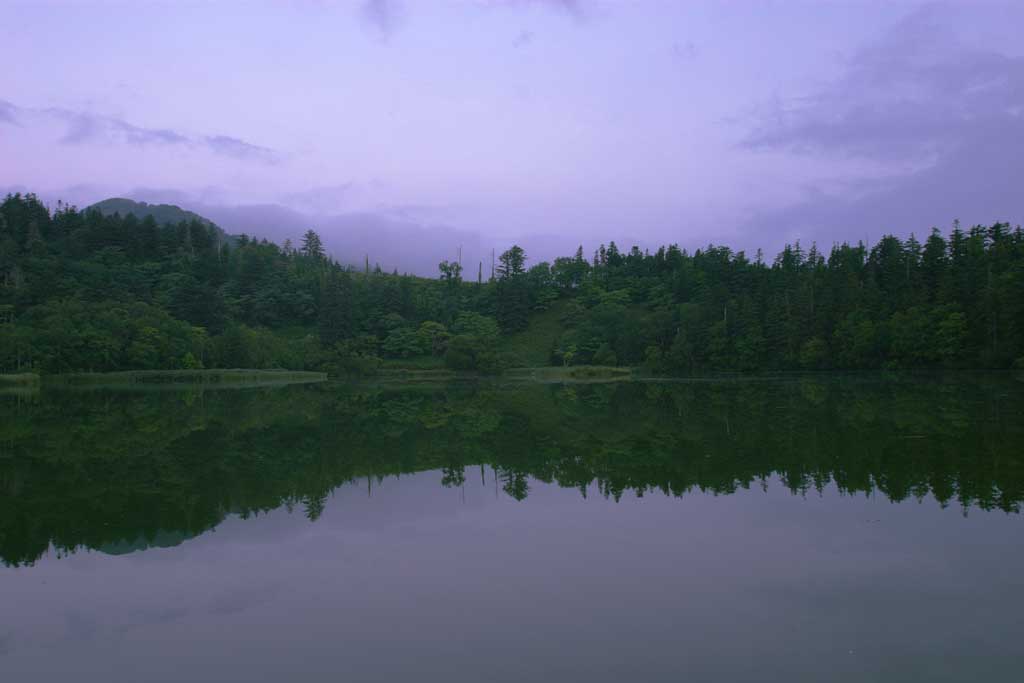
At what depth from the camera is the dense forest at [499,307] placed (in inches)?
2231

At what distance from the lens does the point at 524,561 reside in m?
7.74

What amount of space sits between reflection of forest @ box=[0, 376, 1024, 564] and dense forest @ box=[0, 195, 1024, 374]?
111 ft

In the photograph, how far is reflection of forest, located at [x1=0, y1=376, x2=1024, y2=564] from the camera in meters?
10.3

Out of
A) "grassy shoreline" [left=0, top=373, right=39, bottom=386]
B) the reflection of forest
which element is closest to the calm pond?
the reflection of forest

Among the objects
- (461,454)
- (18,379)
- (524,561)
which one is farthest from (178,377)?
(524,561)

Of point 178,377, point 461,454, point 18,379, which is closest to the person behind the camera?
point 461,454

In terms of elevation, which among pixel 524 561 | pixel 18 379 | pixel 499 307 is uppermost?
pixel 499 307

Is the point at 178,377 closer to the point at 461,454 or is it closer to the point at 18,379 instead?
the point at 18,379

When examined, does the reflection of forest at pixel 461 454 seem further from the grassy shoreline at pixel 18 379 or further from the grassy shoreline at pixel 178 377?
the grassy shoreline at pixel 178 377

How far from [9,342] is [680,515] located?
63.0 metres

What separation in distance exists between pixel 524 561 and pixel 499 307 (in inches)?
3416

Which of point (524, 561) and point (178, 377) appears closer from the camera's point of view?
point (524, 561)

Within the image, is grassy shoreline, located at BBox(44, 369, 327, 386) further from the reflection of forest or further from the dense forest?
the reflection of forest

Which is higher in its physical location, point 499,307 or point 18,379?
point 499,307
